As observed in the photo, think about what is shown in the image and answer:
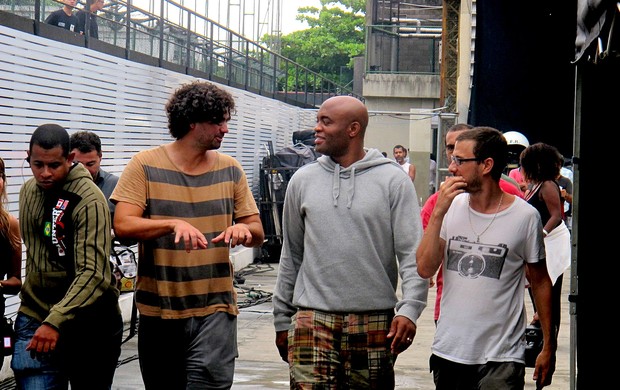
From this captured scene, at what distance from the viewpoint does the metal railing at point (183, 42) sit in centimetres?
1228

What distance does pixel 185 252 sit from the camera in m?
5.00

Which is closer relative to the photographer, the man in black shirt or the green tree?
the man in black shirt

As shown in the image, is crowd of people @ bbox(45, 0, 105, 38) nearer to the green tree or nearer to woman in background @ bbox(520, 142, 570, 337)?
woman in background @ bbox(520, 142, 570, 337)

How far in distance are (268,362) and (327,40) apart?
8567cm

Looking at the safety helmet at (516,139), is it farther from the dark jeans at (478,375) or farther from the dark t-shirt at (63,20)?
the dark jeans at (478,375)

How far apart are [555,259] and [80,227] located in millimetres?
3914

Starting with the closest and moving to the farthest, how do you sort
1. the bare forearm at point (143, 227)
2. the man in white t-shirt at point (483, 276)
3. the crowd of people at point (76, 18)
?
the bare forearm at point (143, 227) → the man in white t-shirt at point (483, 276) → the crowd of people at point (76, 18)

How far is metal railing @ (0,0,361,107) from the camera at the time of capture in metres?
12.3

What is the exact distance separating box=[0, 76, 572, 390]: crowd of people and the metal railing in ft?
14.4

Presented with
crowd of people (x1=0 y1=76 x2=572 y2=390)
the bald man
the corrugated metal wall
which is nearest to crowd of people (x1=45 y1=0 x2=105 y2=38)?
the corrugated metal wall

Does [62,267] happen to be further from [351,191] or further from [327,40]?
[327,40]

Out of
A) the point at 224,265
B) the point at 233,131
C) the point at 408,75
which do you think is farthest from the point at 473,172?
the point at 408,75

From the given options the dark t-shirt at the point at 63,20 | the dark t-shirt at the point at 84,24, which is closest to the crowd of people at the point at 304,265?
the dark t-shirt at the point at 63,20

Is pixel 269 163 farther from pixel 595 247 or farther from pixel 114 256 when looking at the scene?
pixel 595 247
